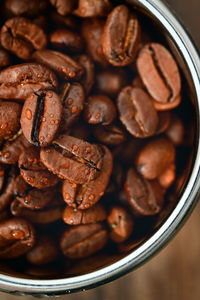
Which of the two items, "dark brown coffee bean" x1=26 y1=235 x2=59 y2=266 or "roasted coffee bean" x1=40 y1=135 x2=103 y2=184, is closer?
"roasted coffee bean" x1=40 y1=135 x2=103 y2=184

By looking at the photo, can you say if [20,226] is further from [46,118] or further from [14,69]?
[14,69]

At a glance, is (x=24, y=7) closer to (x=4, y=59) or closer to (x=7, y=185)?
(x=4, y=59)

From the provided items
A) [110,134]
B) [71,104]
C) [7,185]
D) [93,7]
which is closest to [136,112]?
[110,134]

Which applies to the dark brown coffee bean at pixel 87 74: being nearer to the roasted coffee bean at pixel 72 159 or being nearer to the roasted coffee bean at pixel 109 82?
the roasted coffee bean at pixel 109 82

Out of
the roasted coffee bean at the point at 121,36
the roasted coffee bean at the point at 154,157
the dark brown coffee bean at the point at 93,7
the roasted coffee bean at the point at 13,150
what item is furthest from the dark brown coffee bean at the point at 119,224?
the dark brown coffee bean at the point at 93,7

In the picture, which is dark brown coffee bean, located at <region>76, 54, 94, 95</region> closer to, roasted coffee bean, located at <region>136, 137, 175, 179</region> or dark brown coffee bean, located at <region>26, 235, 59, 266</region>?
roasted coffee bean, located at <region>136, 137, 175, 179</region>

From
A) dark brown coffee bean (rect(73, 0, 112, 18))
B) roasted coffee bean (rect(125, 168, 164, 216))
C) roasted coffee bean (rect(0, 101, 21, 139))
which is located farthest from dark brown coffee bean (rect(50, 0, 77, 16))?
roasted coffee bean (rect(125, 168, 164, 216))
